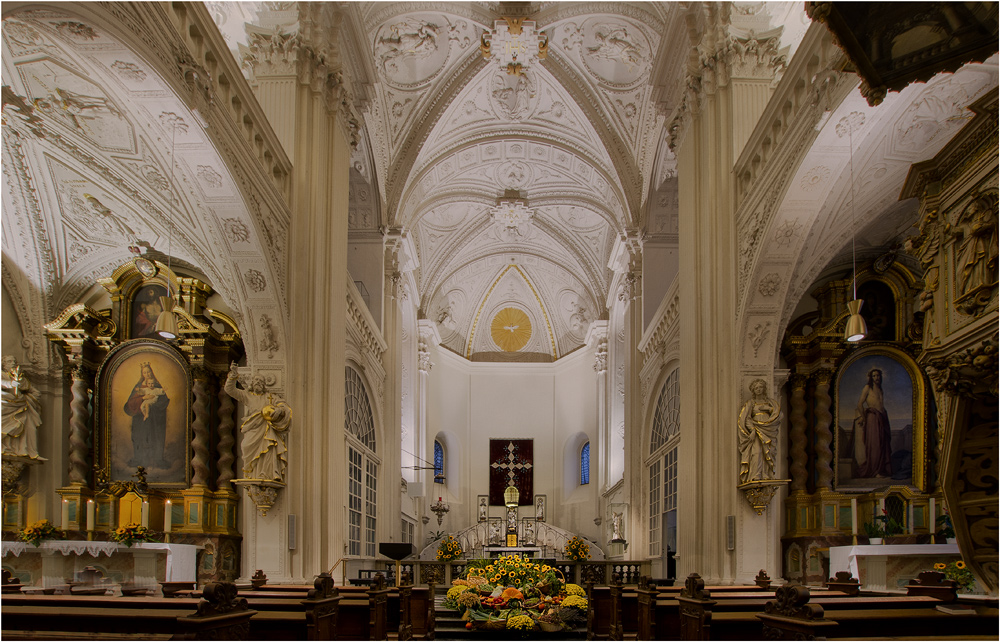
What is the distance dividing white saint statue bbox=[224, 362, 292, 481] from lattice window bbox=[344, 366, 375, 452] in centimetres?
533

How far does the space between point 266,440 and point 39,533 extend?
409 cm

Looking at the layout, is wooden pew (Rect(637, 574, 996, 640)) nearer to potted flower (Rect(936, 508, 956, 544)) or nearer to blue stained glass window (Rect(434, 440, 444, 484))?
potted flower (Rect(936, 508, 956, 544))

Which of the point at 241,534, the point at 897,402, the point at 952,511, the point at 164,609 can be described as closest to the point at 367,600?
the point at 164,609

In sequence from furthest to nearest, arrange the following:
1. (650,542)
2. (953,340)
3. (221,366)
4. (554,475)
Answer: (554,475), (650,542), (221,366), (953,340)

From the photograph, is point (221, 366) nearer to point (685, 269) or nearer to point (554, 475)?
point (685, 269)

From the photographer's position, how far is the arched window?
56.4 feet

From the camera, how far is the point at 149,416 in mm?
14484

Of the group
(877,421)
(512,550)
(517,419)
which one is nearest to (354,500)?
(512,550)

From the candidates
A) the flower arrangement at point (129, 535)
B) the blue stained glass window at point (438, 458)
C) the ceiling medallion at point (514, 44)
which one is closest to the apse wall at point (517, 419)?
the blue stained glass window at point (438, 458)

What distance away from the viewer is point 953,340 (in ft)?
20.1

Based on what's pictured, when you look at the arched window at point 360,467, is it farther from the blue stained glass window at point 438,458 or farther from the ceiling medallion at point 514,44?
the blue stained glass window at point 438,458

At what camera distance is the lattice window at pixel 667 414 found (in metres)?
17.5

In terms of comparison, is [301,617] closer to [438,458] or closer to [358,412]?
[358,412]

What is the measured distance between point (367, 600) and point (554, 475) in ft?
71.7
